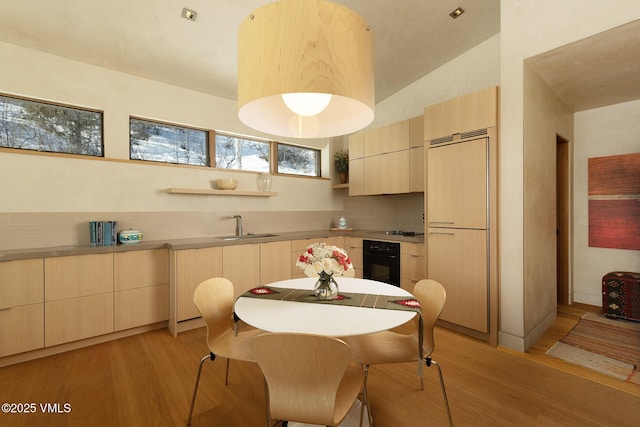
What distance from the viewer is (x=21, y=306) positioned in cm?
243

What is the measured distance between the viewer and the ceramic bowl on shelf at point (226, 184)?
3.81 m

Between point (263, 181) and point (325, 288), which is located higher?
point (263, 181)

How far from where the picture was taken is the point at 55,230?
2.89 m

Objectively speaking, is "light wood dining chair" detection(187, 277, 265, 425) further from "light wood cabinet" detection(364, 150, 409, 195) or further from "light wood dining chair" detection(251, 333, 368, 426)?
"light wood cabinet" detection(364, 150, 409, 195)

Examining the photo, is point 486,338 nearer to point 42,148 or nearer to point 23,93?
point 42,148

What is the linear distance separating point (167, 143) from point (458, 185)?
3330mm

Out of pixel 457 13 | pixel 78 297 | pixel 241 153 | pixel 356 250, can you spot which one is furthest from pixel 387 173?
pixel 78 297

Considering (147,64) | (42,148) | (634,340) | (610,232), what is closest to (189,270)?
(42,148)

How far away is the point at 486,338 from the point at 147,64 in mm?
Result: 4340

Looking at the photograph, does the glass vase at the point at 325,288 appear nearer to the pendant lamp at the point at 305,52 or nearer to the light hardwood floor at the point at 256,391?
the light hardwood floor at the point at 256,391

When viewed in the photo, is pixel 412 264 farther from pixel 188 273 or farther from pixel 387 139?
pixel 188 273

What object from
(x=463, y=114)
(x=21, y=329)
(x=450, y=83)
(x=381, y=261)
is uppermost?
(x=450, y=83)

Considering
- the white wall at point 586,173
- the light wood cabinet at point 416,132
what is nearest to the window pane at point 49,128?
the light wood cabinet at point 416,132

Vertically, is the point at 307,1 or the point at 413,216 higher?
the point at 307,1
